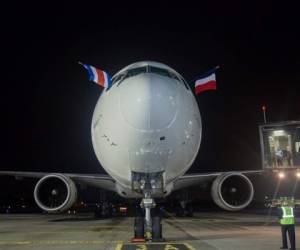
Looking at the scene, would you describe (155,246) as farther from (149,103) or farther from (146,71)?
(146,71)

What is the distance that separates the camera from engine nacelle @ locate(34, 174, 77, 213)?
54.8 feet

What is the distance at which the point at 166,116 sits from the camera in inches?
372

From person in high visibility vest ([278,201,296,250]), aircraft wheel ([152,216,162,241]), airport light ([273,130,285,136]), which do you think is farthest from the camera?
airport light ([273,130,285,136])

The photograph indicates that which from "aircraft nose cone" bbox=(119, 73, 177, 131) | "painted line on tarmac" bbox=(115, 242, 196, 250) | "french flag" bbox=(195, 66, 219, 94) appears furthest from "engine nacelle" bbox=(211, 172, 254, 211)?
"aircraft nose cone" bbox=(119, 73, 177, 131)

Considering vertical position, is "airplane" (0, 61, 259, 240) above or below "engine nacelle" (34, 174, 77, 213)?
above

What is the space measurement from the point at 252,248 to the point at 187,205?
490 inches

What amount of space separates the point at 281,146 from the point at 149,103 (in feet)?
30.2

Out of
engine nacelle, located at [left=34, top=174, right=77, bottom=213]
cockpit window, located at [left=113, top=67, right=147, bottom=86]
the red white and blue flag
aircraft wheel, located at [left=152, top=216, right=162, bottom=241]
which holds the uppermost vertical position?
the red white and blue flag

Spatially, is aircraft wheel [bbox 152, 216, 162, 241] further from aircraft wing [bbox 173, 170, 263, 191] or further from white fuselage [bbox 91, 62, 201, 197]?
aircraft wing [bbox 173, 170, 263, 191]

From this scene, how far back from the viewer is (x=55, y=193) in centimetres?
1777

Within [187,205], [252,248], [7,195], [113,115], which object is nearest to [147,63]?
[113,115]

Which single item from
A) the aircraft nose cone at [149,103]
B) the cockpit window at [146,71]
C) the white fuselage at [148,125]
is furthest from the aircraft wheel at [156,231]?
the cockpit window at [146,71]

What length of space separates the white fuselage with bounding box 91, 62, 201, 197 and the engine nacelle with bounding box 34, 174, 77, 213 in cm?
601

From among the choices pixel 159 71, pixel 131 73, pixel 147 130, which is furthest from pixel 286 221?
pixel 131 73
